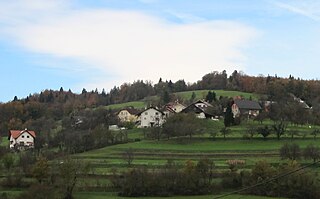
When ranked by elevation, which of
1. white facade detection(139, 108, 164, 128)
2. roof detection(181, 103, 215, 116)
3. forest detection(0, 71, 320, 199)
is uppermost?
roof detection(181, 103, 215, 116)

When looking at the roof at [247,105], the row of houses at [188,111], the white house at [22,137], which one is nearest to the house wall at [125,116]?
the row of houses at [188,111]

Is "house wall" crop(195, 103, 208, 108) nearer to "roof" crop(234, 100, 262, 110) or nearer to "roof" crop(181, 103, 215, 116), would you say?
"roof" crop(181, 103, 215, 116)

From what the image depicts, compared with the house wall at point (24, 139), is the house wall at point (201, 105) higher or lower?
higher

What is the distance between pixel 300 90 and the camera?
13275 cm

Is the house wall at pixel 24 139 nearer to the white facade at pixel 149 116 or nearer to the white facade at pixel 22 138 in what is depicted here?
the white facade at pixel 22 138

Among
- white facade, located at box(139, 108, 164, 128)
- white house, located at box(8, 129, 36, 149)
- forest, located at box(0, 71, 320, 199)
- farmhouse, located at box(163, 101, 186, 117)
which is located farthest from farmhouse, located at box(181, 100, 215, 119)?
white house, located at box(8, 129, 36, 149)

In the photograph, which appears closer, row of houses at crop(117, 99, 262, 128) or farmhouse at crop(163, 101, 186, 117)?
row of houses at crop(117, 99, 262, 128)

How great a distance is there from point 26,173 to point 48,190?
1179cm

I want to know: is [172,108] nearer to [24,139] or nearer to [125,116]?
[125,116]

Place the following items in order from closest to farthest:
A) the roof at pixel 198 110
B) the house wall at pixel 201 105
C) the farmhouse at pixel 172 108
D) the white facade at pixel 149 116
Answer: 1. the roof at pixel 198 110
2. the white facade at pixel 149 116
3. the house wall at pixel 201 105
4. the farmhouse at pixel 172 108

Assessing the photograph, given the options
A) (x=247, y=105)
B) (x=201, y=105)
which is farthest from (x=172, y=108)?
(x=247, y=105)

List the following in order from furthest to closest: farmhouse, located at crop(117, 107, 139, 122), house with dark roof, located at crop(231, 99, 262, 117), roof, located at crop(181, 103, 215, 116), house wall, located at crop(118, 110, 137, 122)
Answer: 1. farmhouse, located at crop(117, 107, 139, 122)
2. house wall, located at crop(118, 110, 137, 122)
3. house with dark roof, located at crop(231, 99, 262, 117)
4. roof, located at crop(181, 103, 215, 116)

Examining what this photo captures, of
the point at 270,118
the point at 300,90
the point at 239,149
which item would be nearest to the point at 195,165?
the point at 239,149

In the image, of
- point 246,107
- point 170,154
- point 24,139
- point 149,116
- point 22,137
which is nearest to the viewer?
point 170,154
